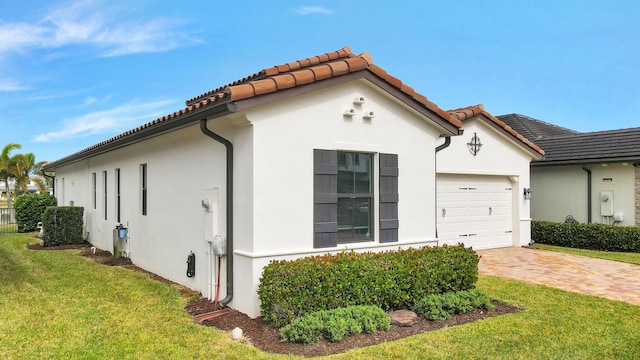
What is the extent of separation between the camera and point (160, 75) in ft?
50.5

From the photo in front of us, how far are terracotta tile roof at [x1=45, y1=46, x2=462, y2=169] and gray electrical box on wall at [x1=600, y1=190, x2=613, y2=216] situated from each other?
9.35 metres

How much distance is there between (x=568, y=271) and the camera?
30.5ft

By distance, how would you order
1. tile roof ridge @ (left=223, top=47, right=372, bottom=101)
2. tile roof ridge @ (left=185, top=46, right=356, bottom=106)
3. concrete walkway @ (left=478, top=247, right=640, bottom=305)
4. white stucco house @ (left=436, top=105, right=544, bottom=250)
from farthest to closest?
white stucco house @ (left=436, top=105, right=544, bottom=250) → concrete walkway @ (left=478, top=247, right=640, bottom=305) → tile roof ridge @ (left=185, top=46, right=356, bottom=106) → tile roof ridge @ (left=223, top=47, right=372, bottom=101)

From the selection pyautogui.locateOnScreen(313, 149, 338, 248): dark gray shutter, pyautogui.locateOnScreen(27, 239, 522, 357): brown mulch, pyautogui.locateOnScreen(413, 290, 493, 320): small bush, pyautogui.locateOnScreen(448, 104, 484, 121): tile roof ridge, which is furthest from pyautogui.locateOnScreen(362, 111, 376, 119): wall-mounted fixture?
pyautogui.locateOnScreen(448, 104, 484, 121): tile roof ridge

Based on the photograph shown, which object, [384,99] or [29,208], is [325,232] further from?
[29,208]

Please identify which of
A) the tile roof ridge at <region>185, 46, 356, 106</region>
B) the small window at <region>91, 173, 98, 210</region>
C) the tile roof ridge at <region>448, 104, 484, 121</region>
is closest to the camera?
the tile roof ridge at <region>185, 46, 356, 106</region>

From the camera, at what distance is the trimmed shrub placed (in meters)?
18.9

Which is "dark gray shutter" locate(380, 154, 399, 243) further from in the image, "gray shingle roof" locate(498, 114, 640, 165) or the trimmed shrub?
the trimmed shrub

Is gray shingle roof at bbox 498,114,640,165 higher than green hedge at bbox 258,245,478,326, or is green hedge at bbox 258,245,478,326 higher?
gray shingle roof at bbox 498,114,640,165

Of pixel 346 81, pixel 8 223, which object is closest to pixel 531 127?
pixel 346 81

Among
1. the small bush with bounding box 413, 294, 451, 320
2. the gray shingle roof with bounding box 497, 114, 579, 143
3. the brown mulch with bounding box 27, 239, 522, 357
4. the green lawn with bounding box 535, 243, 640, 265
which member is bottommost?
the green lawn with bounding box 535, 243, 640, 265

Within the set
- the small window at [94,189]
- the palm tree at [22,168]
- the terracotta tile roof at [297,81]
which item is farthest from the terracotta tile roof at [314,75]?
the palm tree at [22,168]

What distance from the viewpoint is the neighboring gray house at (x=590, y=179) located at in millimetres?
13367

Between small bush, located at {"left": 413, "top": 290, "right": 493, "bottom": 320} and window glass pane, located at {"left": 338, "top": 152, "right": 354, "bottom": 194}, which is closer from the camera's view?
small bush, located at {"left": 413, "top": 290, "right": 493, "bottom": 320}
